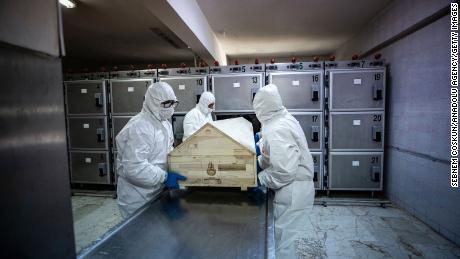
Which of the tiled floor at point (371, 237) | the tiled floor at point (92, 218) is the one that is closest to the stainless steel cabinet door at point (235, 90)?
the tiled floor at point (371, 237)

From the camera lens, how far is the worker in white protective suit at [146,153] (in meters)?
1.73

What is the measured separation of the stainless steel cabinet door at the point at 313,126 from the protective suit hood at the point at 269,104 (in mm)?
1721

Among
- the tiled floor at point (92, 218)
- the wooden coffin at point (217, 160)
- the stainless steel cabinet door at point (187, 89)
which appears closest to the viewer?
the wooden coffin at point (217, 160)

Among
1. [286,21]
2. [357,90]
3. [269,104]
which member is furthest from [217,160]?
[286,21]

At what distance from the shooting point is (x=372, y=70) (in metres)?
3.52

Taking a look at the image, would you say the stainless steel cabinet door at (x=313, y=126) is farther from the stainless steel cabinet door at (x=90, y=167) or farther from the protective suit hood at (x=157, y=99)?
the stainless steel cabinet door at (x=90, y=167)

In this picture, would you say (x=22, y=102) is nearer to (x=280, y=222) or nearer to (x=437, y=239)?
(x=280, y=222)

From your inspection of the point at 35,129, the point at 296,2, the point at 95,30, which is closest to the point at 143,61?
the point at 95,30

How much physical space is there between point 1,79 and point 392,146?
4.20 meters

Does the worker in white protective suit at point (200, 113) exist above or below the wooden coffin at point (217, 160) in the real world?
above

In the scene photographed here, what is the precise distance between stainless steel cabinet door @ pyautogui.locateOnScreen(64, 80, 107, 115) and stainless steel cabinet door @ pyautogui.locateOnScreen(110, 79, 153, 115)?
0.61 ft

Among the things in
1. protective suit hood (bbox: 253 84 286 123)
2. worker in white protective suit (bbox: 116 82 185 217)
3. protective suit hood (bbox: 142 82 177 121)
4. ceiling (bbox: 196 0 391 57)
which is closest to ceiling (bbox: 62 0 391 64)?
ceiling (bbox: 196 0 391 57)

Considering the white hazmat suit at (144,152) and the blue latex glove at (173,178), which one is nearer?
the blue latex glove at (173,178)

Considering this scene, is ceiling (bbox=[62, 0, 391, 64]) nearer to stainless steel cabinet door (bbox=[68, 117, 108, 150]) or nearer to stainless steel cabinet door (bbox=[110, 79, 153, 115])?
stainless steel cabinet door (bbox=[110, 79, 153, 115])
